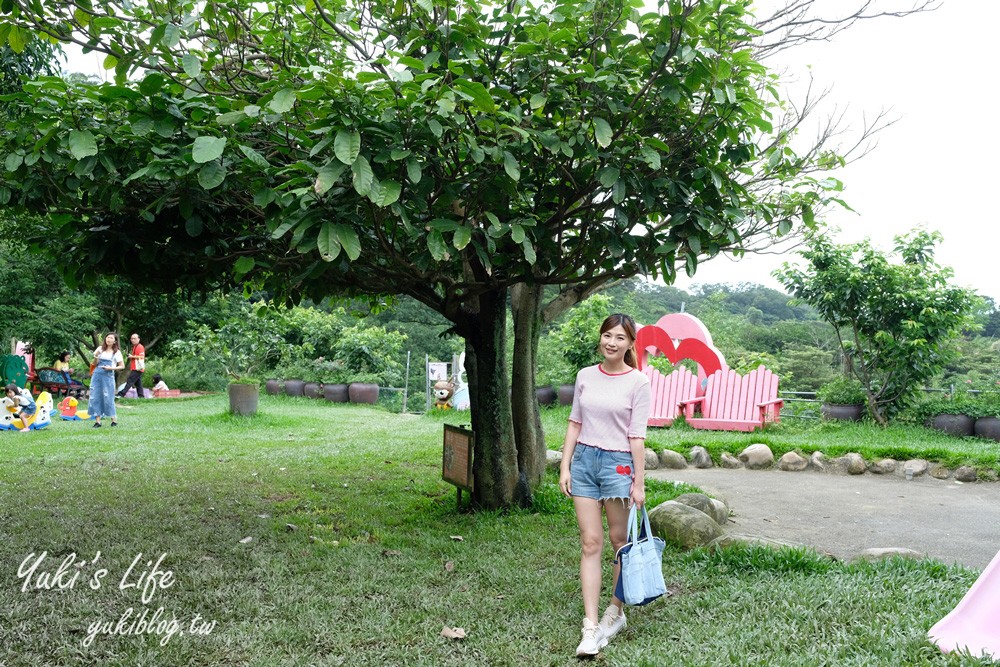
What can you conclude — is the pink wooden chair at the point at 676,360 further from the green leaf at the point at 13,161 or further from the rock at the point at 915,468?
the green leaf at the point at 13,161

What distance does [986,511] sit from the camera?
658 cm

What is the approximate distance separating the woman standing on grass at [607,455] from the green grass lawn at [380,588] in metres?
0.31

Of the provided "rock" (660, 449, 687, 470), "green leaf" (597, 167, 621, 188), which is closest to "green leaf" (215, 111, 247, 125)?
"green leaf" (597, 167, 621, 188)

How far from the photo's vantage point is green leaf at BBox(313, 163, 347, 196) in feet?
9.88

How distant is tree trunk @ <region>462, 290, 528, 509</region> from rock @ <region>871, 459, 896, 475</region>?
4.70m

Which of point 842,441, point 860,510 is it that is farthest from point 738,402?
point 860,510

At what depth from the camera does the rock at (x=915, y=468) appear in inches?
329

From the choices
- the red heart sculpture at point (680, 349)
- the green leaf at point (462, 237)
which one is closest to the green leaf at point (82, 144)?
the green leaf at point (462, 237)

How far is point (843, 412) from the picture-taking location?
1186 centimetres

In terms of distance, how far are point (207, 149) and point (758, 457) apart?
7.61 meters

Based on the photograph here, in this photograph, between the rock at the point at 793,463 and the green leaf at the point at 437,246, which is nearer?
the green leaf at the point at 437,246

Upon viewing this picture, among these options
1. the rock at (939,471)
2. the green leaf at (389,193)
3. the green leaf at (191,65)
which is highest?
the green leaf at (191,65)

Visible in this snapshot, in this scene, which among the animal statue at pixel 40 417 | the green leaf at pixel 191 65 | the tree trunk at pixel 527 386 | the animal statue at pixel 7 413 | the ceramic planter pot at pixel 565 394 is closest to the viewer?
the green leaf at pixel 191 65

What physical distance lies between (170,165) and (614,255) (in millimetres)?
2389
